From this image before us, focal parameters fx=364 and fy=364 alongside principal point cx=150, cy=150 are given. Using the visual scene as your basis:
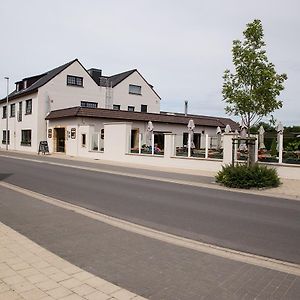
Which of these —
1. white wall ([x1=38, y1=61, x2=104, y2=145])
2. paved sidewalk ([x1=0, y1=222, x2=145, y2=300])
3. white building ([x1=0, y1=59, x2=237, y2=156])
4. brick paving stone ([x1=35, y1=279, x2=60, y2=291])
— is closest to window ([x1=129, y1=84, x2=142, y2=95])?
white building ([x1=0, y1=59, x2=237, y2=156])

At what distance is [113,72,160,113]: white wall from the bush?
32.3 meters

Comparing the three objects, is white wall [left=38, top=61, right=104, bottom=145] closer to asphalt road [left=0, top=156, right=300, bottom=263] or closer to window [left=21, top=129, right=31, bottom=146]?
window [left=21, top=129, right=31, bottom=146]

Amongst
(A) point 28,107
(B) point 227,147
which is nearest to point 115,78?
(A) point 28,107

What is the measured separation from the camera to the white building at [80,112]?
110 ft

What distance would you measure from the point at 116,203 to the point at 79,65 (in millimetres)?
34984

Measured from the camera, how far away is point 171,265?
5.02 m

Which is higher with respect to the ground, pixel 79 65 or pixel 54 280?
pixel 79 65

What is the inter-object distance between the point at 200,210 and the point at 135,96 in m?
39.5

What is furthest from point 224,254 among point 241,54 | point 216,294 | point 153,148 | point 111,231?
point 153,148

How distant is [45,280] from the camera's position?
13.9ft

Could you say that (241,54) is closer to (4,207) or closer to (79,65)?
(4,207)

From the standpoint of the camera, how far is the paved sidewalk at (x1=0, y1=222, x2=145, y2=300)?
12.7 feet

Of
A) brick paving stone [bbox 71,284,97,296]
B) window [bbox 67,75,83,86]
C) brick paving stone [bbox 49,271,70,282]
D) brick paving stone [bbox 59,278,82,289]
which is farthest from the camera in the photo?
window [bbox 67,75,83,86]

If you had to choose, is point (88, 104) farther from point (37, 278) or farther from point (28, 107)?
point (37, 278)
